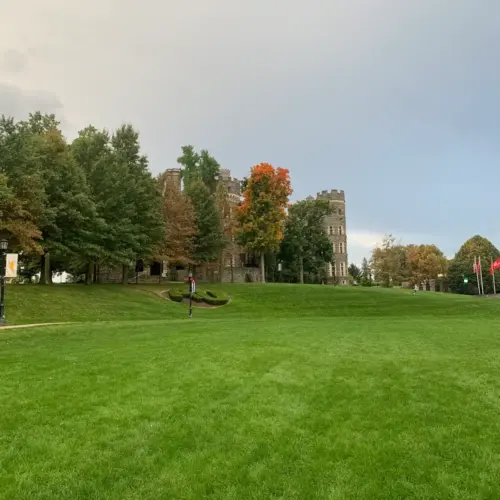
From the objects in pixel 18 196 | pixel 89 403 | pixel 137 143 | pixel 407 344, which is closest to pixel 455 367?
pixel 407 344

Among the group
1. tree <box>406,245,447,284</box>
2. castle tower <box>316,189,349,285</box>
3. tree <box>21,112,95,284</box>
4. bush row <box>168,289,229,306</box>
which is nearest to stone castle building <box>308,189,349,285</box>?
castle tower <box>316,189,349,285</box>

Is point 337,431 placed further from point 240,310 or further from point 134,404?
point 240,310

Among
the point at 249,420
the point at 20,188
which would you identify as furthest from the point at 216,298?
the point at 249,420

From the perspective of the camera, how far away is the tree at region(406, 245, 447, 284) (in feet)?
278

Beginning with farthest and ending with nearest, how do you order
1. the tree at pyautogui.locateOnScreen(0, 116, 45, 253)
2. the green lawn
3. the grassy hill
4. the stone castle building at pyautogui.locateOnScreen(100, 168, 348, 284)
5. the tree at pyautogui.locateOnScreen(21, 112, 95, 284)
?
the stone castle building at pyautogui.locateOnScreen(100, 168, 348, 284)
the tree at pyautogui.locateOnScreen(21, 112, 95, 284)
the tree at pyautogui.locateOnScreen(0, 116, 45, 253)
the grassy hill
the green lawn

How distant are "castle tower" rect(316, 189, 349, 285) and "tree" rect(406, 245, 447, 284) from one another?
1441cm

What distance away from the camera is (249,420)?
21.8 ft

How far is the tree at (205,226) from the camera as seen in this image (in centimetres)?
4709

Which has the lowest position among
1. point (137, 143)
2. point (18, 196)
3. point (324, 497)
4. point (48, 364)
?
point (324, 497)

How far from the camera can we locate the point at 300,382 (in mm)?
8391

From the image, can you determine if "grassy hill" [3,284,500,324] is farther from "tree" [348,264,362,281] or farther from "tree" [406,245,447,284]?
"tree" [348,264,362,281]

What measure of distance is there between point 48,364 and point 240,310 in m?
24.2

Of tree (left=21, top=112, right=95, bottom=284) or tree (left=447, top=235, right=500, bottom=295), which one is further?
tree (left=447, top=235, right=500, bottom=295)

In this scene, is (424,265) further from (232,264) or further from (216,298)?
(216,298)
